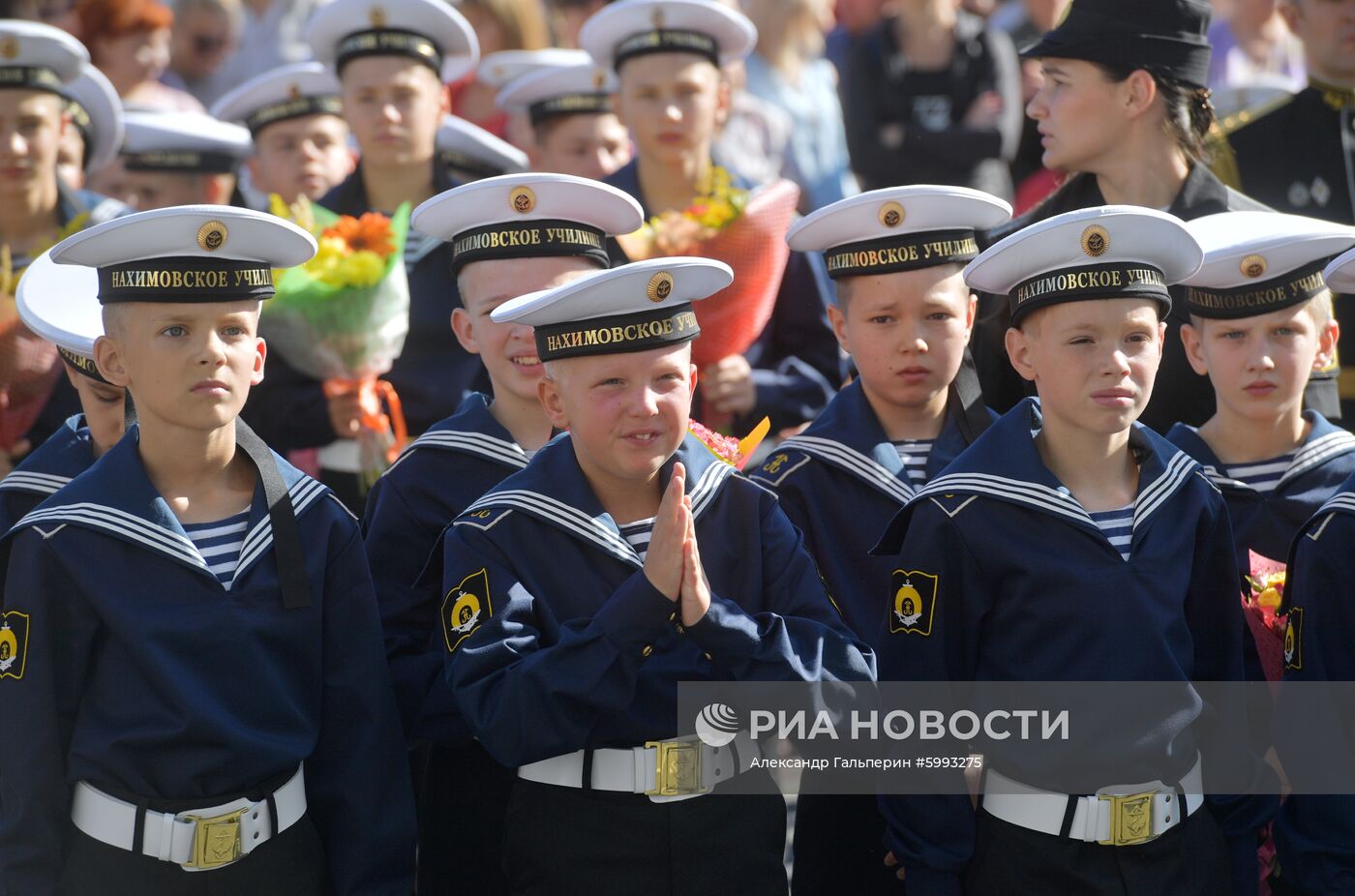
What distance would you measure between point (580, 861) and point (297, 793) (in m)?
0.68

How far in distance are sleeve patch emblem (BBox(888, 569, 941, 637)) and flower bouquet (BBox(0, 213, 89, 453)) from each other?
3.02m

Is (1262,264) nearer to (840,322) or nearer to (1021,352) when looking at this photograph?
(1021,352)

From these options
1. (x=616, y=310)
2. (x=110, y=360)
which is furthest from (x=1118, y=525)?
(x=110, y=360)

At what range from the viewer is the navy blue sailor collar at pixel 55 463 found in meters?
4.61

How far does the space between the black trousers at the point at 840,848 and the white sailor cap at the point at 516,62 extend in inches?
168

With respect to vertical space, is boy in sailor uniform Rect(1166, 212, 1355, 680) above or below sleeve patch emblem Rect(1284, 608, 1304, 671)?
above

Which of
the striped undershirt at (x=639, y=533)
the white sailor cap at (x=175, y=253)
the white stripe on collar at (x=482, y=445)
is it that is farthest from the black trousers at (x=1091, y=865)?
the white sailor cap at (x=175, y=253)

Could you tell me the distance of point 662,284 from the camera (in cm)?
389

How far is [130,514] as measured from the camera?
12.4 feet

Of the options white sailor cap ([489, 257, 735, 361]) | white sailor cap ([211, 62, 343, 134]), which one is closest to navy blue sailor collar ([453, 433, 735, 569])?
white sailor cap ([489, 257, 735, 361])

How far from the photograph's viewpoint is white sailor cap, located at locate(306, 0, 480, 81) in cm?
655

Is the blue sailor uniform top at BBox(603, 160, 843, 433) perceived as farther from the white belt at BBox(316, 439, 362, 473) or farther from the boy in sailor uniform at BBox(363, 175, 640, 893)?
the boy in sailor uniform at BBox(363, 175, 640, 893)

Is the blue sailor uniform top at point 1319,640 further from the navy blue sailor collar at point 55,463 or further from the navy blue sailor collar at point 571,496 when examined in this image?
the navy blue sailor collar at point 55,463

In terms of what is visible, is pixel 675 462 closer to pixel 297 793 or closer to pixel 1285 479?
pixel 297 793
